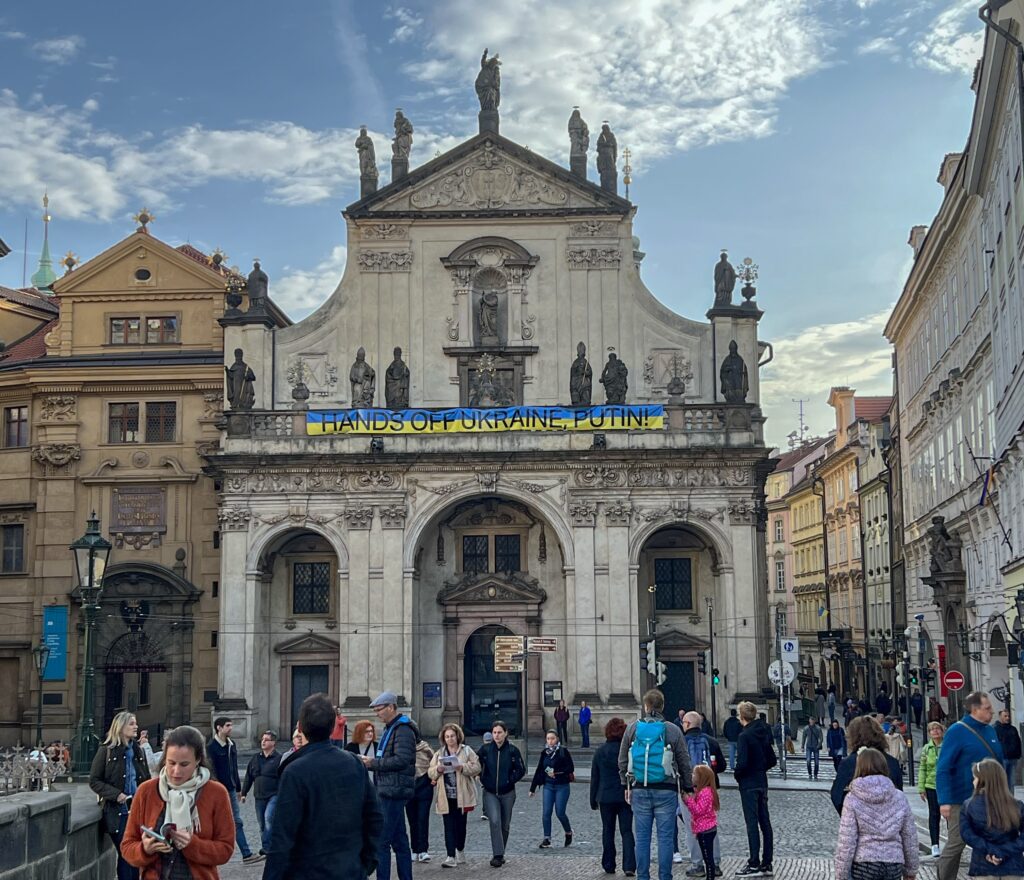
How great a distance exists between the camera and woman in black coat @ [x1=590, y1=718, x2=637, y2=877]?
16.8 m

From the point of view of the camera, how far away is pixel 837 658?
7362 cm

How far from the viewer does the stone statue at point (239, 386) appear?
4766cm

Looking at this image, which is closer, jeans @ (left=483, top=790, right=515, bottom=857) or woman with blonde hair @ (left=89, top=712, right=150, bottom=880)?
woman with blonde hair @ (left=89, top=712, right=150, bottom=880)

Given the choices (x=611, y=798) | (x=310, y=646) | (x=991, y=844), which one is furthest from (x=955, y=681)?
(x=310, y=646)

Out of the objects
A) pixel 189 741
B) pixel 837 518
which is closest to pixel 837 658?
pixel 837 518

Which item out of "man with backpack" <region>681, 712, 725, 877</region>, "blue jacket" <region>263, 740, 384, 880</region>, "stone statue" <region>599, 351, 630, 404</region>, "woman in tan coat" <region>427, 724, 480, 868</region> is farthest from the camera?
"stone statue" <region>599, 351, 630, 404</region>

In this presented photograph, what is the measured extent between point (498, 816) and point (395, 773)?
394 cm

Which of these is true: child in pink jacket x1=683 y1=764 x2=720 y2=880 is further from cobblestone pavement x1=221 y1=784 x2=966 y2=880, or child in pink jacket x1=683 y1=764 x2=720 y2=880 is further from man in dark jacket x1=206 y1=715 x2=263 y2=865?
man in dark jacket x1=206 y1=715 x2=263 y2=865

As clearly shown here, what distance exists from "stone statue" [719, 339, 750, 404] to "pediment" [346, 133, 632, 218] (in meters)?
7.66

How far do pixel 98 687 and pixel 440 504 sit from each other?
544 inches

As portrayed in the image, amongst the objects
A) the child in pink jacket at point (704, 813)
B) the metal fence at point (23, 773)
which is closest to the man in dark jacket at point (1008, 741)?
the child in pink jacket at point (704, 813)

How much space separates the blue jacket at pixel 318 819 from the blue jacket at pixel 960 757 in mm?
7105

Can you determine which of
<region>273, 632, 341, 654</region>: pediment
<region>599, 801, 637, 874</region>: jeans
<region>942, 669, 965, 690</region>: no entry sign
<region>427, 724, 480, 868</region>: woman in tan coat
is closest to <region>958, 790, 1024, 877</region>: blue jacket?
<region>599, 801, 637, 874</region>: jeans

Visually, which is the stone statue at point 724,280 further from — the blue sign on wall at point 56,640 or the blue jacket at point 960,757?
the blue jacket at point 960,757
